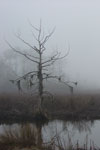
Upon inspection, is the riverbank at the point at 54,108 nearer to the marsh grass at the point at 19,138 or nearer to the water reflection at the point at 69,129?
the water reflection at the point at 69,129

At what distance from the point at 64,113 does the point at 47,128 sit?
14.3 ft

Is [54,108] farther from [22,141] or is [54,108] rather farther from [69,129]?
[22,141]

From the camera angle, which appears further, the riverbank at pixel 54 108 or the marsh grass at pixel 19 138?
the riverbank at pixel 54 108

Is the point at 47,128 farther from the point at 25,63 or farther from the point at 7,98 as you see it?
the point at 25,63

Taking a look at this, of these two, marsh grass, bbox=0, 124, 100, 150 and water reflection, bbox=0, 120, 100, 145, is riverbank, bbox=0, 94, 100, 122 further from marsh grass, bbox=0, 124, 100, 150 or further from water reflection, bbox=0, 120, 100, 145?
marsh grass, bbox=0, 124, 100, 150

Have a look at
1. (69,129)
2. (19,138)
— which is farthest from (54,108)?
(19,138)

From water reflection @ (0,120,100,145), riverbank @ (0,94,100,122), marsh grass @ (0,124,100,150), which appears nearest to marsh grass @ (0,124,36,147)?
marsh grass @ (0,124,100,150)

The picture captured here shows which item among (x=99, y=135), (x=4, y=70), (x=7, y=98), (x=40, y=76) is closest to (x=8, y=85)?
(x=4, y=70)

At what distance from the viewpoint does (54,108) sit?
20.1 meters

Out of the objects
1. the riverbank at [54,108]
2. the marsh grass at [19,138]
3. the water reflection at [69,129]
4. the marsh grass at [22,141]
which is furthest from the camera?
the riverbank at [54,108]

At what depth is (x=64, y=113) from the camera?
19.2m

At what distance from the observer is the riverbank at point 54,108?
1866 cm

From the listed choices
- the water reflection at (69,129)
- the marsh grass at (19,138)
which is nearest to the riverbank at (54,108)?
the water reflection at (69,129)

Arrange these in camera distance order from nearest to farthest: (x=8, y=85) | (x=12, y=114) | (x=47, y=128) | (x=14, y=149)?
(x=14, y=149), (x=47, y=128), (x=12, y=114), (x=8, y=85)
